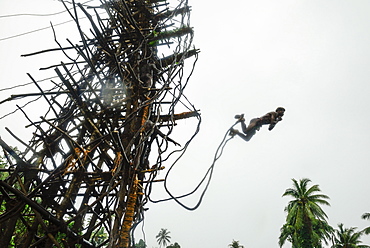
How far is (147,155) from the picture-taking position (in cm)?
329

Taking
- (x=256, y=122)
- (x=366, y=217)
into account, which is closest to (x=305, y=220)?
(x=366, y=217)

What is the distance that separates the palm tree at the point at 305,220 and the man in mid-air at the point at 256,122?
22262 millimetres

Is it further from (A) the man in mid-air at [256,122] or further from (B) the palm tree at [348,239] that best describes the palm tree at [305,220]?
(A) the man in mid-air at [256,122]

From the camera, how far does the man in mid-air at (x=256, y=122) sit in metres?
2.82

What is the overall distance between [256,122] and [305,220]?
2393 centimetres

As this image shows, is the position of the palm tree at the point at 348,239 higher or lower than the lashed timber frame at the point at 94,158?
higher

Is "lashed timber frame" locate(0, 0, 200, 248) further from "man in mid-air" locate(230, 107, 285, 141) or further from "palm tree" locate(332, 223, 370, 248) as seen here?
"palm tree" locate(332, 223, 370, 248)

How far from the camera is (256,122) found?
9.33 feet

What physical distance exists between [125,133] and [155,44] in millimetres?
2344

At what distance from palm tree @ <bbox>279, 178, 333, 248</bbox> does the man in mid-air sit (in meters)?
22.3

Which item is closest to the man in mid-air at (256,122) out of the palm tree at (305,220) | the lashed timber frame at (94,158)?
the lashed timber frame at (94,158)

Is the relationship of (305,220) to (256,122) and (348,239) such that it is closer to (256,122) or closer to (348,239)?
(348,239)

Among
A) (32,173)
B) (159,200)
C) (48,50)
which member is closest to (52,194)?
(32,173)

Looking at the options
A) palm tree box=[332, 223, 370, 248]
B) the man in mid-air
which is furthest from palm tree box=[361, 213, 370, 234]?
the man in mid-air
